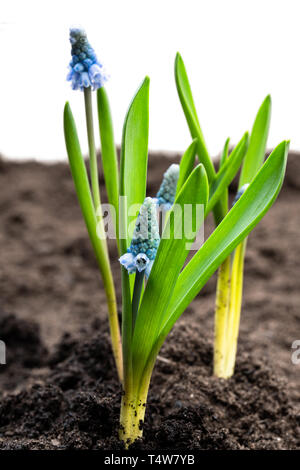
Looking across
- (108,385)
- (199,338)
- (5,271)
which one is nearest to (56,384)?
(108,385)

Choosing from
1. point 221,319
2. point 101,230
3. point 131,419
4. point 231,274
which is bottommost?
point 131,419

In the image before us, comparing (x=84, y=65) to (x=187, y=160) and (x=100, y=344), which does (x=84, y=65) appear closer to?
(x=187, y=160)

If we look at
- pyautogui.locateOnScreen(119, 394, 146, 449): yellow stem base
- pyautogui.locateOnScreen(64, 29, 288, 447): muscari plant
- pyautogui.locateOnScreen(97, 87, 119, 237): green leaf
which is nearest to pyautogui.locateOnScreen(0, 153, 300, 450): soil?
pyautogui.locateOnScreen(119, 394, 146, 449): yellow stem base

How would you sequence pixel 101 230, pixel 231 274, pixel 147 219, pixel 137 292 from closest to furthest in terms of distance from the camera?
1. pixel 147 219
2. pixel 137 292
3. pixel 101 230
4. pixel 231 274

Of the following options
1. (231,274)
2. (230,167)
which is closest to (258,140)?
(230,167)

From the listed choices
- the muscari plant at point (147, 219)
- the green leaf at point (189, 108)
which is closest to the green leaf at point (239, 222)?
the muscari plant at point (147, 219)

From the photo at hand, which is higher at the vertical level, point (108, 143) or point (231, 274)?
point (108, 143)

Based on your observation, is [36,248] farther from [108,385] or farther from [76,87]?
[76,87]
